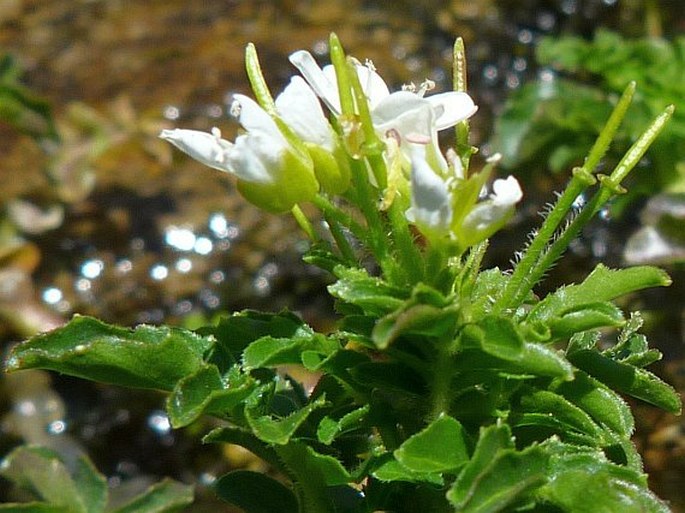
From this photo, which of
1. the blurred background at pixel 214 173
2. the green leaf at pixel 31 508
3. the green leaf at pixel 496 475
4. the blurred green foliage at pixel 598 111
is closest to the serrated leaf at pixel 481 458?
the green leaf at pixel 496 475

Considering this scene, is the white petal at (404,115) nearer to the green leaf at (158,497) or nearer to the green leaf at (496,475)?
the green leaf at (496,475)

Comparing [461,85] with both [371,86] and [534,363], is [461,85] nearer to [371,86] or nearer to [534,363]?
[371,86]

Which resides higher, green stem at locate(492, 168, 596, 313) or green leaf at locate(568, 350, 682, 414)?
green stem at locate(492, 168, 596, 313)

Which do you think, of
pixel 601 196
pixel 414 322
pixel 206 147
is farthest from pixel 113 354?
pixel 601 196

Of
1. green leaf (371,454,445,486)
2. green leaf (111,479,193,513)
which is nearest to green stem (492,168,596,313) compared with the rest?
green leaf (371,454,445,486)

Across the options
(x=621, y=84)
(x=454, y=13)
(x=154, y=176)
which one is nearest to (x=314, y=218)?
(x=154, y=176)

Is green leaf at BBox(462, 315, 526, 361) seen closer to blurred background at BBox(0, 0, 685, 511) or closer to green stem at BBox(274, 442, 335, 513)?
green stem at BBox(274, 442, 335, 513)

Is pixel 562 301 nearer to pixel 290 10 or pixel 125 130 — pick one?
pixel 125 130
